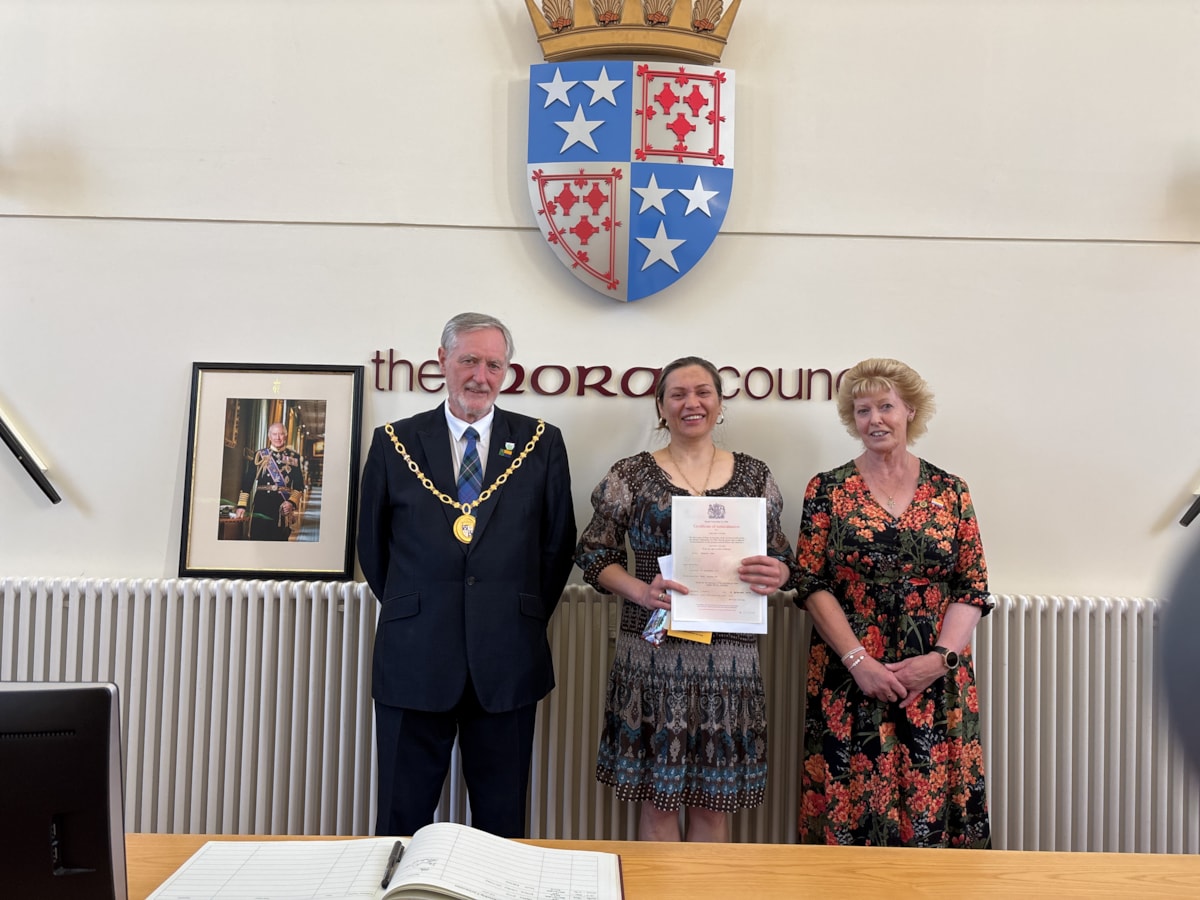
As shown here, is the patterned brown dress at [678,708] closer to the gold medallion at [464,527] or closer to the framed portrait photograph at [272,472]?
the gold medallion at [464,527]

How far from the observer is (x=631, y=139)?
2.94 metres

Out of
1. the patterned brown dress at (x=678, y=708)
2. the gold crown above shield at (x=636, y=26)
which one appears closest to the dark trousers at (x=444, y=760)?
the patterned brown dress at (x=678, y=708)

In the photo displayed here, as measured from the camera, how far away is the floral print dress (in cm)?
240

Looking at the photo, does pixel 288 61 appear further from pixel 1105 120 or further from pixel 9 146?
pixel 1105 120

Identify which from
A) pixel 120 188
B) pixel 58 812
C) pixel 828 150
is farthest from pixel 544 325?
pixel 58 812

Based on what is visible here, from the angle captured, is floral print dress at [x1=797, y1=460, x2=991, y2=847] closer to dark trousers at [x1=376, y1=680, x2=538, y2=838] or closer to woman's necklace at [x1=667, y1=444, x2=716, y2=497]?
woman's necklace at [x1=667, y1=444, x2=716, y2=497]

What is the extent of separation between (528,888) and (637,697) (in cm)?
133

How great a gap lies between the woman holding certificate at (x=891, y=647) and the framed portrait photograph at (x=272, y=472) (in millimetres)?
1610

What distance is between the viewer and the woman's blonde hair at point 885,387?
254 centimetres

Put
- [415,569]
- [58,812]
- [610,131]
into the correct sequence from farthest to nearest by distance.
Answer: [610,131] < [415,569] < [58,812]

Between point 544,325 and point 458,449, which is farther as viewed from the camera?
point 544,325

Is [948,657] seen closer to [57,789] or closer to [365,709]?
[365,709]

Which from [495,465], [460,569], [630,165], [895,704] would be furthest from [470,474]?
[895,704]

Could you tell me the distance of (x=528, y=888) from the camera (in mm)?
1167
